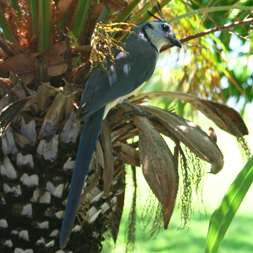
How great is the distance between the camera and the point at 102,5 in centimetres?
195

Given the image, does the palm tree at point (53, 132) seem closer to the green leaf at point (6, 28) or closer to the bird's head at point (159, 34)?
the green leaf at point (6, 28)

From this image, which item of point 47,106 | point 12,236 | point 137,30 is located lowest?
point 12,236

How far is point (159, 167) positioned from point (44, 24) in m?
0.45

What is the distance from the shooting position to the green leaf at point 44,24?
1856 millimetres

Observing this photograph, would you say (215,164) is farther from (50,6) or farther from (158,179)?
(50,6)

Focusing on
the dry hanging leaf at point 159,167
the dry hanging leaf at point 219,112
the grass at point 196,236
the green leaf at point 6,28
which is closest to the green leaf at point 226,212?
the dry hanging leaf at point 159,167

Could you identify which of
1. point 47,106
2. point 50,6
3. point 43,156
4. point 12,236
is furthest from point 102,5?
point 12,236

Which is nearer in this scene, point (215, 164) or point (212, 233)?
point (212, 233)

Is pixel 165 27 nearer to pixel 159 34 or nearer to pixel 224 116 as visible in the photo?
A: pixel 159 34

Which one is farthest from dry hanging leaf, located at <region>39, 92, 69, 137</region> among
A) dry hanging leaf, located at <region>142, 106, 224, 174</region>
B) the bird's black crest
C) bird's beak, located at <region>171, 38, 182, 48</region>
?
bird's beak, located at <region>171, 38, 182, 48</region>

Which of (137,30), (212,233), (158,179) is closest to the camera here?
(212,233)

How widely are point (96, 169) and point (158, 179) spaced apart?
0.53 ft

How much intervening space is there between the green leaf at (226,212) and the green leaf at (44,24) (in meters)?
0.66

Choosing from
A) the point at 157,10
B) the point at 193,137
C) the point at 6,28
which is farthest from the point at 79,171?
the point at 157,10
